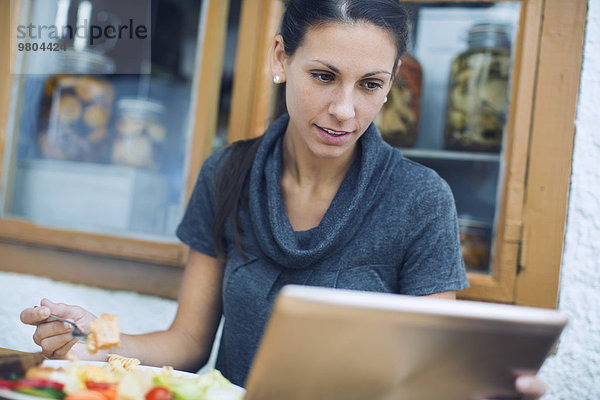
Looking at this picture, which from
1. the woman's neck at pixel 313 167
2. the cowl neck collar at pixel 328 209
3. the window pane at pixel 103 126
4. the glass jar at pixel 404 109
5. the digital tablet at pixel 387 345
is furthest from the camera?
the window pane at pixel 103 126

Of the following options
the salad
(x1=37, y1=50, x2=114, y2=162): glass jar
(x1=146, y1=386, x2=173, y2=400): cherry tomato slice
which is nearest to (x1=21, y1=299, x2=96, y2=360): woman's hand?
the salad

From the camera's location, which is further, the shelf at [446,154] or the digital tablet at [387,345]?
the shelf at [446,154]

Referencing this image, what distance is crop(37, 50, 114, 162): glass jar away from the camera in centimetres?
172

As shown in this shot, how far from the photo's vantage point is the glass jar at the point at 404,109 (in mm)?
1430

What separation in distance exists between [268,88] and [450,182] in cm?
62

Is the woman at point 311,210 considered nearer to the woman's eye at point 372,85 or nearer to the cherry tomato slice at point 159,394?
the woman's eye at point 372,85

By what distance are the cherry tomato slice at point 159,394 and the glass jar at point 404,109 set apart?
3.42 feet

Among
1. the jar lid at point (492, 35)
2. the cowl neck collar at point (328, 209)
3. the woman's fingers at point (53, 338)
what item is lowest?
the woman's fingers at point (53, 338)

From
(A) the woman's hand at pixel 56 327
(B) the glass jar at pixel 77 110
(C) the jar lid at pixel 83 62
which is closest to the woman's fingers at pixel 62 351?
(A) the woman's hand at pixel 56 327

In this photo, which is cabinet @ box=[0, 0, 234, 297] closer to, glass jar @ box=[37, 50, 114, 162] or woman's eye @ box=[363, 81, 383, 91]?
glass jar @ box=[37, 50, 114, 162]

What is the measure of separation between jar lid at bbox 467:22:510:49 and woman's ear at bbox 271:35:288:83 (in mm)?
679

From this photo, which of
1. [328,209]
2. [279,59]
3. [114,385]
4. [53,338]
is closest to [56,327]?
[53,338]

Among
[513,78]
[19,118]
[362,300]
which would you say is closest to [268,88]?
[513,78]

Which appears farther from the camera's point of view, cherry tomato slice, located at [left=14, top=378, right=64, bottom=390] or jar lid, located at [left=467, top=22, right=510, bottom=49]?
jar lid, located at [left=467, top=22, right=510, bottom=49]
